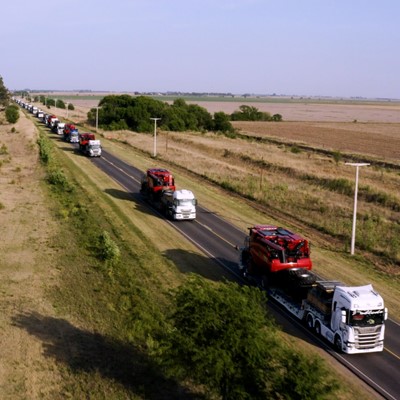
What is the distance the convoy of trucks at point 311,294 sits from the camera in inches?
864

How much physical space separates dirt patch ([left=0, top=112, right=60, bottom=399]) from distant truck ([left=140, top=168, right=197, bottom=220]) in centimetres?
942

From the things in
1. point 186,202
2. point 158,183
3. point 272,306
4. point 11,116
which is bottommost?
Answer: point 272,306

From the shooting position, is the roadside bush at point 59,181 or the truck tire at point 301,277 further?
the roadside bush at point 59,181

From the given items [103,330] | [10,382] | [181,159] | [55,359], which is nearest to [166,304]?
[103,330]

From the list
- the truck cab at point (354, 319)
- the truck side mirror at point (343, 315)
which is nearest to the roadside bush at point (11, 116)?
the truck cab at point (354, 319)

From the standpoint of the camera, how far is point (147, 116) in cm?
12619

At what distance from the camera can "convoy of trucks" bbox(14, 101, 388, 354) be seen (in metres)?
21.9

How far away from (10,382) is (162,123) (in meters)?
114

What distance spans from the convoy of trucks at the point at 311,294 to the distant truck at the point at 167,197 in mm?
11691

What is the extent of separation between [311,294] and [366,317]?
3.42 m

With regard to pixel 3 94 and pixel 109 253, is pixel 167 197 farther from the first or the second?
pixel 3 94

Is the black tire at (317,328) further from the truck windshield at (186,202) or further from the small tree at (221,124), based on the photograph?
the small tree at (221,124)

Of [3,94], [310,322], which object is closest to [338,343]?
[310,322]

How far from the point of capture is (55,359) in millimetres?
20859
